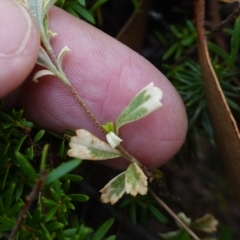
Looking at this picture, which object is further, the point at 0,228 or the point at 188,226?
the point at 188,226

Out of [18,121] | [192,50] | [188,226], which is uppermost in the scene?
[192,50]

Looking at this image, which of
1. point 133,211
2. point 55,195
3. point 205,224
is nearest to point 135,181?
point 55,195

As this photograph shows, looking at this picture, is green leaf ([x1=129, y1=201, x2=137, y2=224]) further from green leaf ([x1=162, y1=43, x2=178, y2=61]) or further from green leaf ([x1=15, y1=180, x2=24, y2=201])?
green leaf ([x1=162, y1=43, x2=178, y2=61])

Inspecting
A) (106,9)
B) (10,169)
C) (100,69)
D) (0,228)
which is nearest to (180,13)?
(106,9)

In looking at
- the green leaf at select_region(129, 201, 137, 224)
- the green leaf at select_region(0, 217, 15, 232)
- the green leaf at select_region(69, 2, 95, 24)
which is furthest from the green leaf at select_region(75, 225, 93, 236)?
the green leaf at select_region(69, 2, 95, 24)

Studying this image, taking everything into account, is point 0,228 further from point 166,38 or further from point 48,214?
point 166,38

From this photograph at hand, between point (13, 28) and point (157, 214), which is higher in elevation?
point (13, 28)

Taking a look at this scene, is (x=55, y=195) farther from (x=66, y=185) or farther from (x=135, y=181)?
(x=135, y=181)
